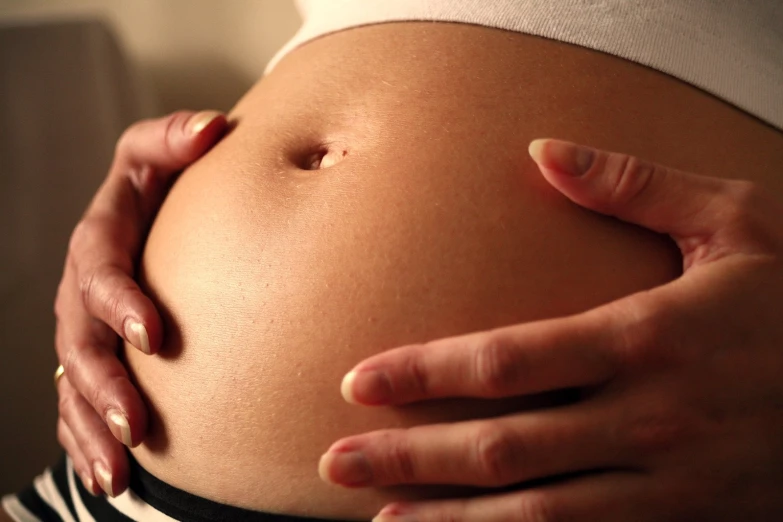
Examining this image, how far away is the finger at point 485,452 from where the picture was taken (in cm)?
39

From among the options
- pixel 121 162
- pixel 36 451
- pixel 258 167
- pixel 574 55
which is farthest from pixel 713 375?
pixel 36 451

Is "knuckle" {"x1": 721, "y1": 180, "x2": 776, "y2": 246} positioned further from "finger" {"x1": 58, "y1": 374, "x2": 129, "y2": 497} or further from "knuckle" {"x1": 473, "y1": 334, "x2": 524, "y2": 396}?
"finger" {"x1": 58, "y1": 374, "x2": 129, "y2": 497}

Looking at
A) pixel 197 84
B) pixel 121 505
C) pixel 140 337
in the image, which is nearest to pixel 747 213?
pixel 140 337

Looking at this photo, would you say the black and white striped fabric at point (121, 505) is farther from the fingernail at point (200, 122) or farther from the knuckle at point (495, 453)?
the fingernail at point (200, 122)

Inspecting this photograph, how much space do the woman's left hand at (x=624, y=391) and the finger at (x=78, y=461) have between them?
0.96 feet

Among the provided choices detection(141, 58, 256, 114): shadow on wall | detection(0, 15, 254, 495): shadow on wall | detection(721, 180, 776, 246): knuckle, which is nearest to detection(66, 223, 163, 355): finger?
detection(721, 180, 776, 246): knuckle

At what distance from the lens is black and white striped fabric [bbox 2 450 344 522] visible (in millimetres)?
461

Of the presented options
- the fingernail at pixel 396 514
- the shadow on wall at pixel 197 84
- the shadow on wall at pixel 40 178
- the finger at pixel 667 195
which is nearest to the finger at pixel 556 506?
the fingernail at pixel 396 514

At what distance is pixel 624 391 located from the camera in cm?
40

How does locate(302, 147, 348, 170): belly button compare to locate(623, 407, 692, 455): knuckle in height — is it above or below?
above

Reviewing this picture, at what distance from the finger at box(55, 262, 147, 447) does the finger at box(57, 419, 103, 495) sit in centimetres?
3

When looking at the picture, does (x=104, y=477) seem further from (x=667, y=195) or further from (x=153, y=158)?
(x=667, y=195)

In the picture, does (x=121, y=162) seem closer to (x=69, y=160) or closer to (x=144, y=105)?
(x=69, y=160)

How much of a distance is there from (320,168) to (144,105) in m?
1.15
